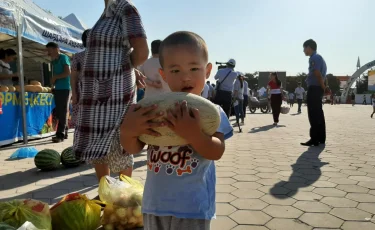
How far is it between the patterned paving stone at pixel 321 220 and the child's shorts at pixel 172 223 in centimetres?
141

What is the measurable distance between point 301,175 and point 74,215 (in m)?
2.85

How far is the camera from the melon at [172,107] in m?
1.22

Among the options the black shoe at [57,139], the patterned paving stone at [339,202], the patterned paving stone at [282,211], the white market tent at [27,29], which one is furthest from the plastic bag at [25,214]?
the black shoe at [57,139]

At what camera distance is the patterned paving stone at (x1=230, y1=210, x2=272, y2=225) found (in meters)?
2.43

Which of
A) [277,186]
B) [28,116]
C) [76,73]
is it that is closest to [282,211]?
[277,186]

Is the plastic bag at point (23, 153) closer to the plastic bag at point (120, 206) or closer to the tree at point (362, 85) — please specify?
the plastic bag at point (120, 206)

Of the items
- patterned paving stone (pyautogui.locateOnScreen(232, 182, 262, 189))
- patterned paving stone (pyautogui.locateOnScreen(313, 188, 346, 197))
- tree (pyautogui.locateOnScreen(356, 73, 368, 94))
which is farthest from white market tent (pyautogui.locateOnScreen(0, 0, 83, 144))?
tree (pyautogui.locateOnScreen(356, 73, 368, 94))

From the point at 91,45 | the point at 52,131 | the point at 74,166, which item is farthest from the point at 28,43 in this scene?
the point at 91,45

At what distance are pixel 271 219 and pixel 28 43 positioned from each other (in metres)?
9.20

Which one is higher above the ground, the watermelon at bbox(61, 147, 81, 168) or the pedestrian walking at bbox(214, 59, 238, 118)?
the pedestrian walking at bbox(214, 59, 238, 118)

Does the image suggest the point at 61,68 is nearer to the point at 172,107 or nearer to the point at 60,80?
the point at 60,80

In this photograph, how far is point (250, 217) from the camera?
2.53 metres

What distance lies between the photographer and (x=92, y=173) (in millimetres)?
4016

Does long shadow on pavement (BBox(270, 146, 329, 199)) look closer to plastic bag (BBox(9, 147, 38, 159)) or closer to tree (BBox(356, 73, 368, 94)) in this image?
plastic bag (BBox(9, 147, 38, 159))
